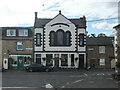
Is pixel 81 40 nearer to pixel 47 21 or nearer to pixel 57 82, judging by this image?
pixel 47 21

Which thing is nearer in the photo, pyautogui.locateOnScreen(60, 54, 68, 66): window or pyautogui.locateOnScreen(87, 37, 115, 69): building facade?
pyautogui.locateOnScreen(60, 54, 68, 66): window

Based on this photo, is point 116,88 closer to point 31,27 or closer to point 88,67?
point 88,67

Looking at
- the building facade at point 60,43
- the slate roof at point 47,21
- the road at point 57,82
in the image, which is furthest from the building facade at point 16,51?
the road at point 57,82

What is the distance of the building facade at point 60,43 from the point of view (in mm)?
38688

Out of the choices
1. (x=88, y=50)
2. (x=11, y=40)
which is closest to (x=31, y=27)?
(x=11, y=40)

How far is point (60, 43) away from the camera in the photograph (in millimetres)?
38969

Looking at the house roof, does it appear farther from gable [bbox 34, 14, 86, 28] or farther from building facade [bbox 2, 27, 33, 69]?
building facade [bbox 2, 27, 33, 69]

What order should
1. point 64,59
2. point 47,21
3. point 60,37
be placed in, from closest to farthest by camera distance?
point 64,59 < point 60,37 < point 47,21

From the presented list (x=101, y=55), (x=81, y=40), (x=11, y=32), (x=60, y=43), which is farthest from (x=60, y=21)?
(x=101, y=55)

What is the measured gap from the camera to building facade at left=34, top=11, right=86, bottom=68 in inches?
1523

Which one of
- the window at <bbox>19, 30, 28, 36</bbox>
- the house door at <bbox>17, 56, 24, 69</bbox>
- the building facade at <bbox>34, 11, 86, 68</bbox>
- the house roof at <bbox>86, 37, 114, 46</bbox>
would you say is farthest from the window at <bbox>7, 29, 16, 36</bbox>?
the house roof at <bbox>86, 37, 114, 46</bbox>

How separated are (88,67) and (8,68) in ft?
46.3

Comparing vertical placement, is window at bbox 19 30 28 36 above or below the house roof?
above

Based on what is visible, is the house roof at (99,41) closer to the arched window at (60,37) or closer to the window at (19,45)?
the arched window at (60,37)
